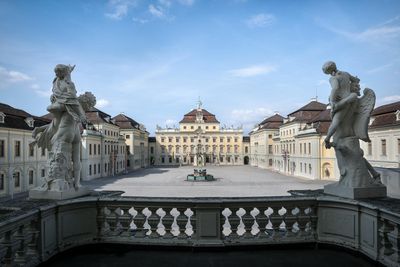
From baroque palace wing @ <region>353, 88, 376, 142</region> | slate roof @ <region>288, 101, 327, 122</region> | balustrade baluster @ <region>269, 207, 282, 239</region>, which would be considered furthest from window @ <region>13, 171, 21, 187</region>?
slate roof @ <region>288, 101, 327, 122</region>

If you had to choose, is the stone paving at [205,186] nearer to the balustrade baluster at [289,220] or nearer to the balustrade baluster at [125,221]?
the balustrade baluster at [289,220]

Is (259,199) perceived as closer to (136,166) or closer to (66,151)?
(66,151)

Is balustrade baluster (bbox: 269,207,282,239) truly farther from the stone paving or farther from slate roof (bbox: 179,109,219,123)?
slate roof (bbox: 179,109,219,123)

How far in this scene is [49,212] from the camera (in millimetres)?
4012

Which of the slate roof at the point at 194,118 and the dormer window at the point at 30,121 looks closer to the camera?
→ the dormer window at the point at 30,121

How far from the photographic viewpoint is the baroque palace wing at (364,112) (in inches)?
177

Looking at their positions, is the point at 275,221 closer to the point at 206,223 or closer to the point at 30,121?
the point at 206,223

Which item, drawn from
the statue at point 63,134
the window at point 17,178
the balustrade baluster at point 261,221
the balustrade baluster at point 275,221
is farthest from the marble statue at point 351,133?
the window at point 17,178

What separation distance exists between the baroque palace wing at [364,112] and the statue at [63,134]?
402cm

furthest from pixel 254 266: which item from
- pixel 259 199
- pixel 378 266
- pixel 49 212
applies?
pixel 49 212

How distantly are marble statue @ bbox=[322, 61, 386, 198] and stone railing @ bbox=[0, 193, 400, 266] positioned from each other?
293 millimetres

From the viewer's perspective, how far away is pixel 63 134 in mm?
4656

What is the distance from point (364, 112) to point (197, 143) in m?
78.1

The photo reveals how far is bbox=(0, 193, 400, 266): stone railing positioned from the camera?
3.77 m
